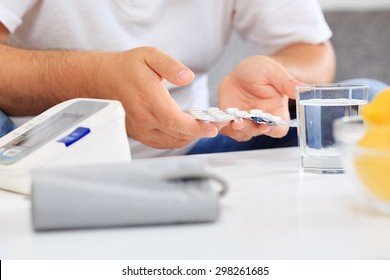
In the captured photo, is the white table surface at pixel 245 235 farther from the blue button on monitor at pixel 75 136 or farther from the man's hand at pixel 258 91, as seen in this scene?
the man's hand at pixel 258 91

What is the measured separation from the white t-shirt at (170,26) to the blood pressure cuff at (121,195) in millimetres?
695

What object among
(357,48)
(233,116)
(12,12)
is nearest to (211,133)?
(233,116)

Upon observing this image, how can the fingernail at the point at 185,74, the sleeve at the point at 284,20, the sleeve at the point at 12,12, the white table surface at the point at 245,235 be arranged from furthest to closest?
the sleeve at the point at 284,20, the sleeve at the point at 12,12, the fingernail at the point at 185,74, the white table surface at the point at 245,235

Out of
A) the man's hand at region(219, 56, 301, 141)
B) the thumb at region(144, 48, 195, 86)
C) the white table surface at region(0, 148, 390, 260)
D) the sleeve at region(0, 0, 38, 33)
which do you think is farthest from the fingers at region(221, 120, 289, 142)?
the sleeve at region(0, 0, 38, 33)

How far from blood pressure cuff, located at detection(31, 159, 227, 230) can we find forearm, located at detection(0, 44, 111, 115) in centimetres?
42

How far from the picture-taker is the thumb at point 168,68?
30.5 inches

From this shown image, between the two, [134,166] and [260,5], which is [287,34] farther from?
[134,166]

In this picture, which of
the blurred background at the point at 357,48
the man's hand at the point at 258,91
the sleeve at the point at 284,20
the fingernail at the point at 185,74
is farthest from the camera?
the blurred background at the point at 357,48

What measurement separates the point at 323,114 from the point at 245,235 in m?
0.26

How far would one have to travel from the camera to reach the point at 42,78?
40.8 inches

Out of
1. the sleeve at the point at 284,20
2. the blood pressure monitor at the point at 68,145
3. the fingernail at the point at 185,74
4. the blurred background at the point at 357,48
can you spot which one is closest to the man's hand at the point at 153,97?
the fingernail at the point at 185,74

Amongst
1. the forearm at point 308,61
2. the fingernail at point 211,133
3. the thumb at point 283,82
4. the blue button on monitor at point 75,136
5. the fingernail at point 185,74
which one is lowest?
the forearm at point 308,61

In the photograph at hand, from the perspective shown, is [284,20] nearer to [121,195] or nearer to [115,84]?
[115,84]

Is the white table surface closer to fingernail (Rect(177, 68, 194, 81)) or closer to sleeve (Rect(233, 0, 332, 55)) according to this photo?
fingernail (Rect(177, 68, 194, 81))
